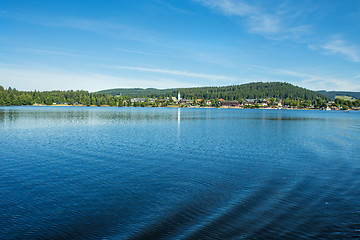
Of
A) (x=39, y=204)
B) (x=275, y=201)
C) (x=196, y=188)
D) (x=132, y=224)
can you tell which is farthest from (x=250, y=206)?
(x=39, y=204)

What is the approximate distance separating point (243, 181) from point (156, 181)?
19.4 ft

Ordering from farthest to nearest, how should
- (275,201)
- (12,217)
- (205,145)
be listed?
(205,145) → (275,201) → (12,217)

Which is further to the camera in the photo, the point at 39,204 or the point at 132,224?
the point at 39,204

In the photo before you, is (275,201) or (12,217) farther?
(275,201)

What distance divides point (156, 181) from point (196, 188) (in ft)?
9.34

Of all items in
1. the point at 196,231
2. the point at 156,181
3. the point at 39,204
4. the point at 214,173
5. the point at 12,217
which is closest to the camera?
the point at 196,231

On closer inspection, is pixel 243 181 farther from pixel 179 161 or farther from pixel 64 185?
pixel 64 185

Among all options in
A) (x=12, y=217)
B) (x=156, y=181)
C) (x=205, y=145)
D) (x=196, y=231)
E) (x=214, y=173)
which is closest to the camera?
(x=196, y=231)

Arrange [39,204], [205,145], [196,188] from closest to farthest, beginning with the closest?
[39,204] → [196,188] → [205,145]

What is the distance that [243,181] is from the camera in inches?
693

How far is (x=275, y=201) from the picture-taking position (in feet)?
46.1

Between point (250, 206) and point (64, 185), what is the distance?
1117cm

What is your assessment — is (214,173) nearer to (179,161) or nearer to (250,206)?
(179,161)

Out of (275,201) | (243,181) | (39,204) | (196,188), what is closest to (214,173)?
(243,181)
